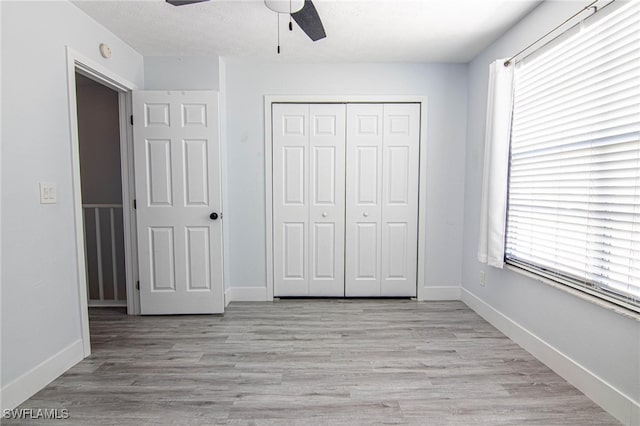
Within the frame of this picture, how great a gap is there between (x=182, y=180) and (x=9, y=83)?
133 centimetres

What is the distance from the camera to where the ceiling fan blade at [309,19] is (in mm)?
1792

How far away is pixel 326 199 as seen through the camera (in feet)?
10.8

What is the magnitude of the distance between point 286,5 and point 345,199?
1.88 metres

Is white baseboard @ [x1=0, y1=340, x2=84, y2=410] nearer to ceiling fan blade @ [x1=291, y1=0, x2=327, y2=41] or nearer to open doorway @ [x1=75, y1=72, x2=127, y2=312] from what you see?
open doorway @ [x1=75, y1=72, x2=127, y2=312]

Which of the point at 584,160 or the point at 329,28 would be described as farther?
the point at 329,28

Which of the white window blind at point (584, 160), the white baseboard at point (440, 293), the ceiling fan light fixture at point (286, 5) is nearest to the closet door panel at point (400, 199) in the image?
the white baseboard at point (440, 293)

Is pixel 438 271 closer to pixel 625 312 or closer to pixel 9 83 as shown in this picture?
pixel 625 312

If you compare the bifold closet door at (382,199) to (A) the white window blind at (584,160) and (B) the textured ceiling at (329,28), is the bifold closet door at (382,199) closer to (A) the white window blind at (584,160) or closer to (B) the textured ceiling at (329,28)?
(B) the textured ceiling at (329,28)

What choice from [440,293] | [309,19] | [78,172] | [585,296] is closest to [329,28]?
[309,19]

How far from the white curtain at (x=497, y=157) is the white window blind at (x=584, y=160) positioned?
8cm

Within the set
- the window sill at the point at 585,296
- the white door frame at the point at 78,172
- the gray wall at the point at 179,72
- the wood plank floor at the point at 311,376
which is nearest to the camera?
the window sill at the point at 585,296

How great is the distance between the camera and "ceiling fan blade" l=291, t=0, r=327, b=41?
5.88 ft

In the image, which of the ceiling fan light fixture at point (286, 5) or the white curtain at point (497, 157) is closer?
the ceiling fan light fixture at point (286, 5)

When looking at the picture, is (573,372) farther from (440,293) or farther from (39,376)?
(39,376)
